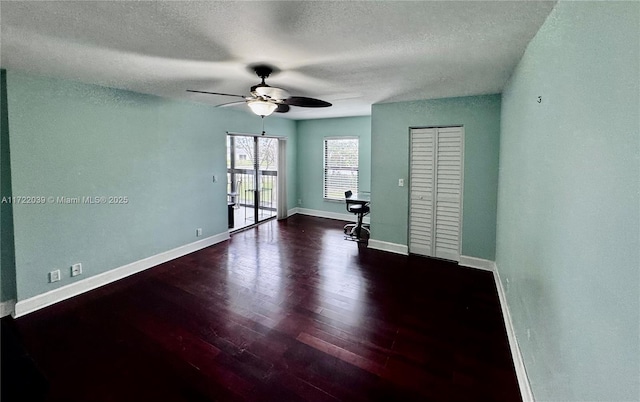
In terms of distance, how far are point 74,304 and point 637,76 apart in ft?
14.7

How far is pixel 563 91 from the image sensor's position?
1432 mm

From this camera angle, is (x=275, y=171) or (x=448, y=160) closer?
(x=448, y=160)

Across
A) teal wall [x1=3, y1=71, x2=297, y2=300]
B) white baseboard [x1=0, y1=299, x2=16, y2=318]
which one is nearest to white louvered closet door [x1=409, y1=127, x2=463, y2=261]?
teal wall [x1=3, y1=71, x2=297, y2=300]

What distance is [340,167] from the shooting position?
23.1ft

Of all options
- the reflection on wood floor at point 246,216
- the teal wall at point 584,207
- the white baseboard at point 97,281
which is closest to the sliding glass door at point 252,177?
the reflection on wood floor at point 246,216

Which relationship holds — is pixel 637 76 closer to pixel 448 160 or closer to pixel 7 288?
pixel 448 160

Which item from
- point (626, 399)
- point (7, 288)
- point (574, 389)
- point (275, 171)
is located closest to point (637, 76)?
point (626, 399)

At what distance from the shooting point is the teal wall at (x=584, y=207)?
835 mm

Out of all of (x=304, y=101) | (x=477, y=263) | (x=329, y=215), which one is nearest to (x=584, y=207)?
(x=304, y=101)

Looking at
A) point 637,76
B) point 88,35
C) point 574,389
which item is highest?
point 88,35

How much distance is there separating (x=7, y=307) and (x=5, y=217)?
0.92m

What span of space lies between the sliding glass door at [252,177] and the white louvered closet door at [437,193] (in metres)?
3.49

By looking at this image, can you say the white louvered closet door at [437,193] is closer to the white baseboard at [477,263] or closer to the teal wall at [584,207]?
the white baseboard at [477,263]

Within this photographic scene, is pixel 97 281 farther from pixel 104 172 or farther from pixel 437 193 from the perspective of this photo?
pixel 437 193
